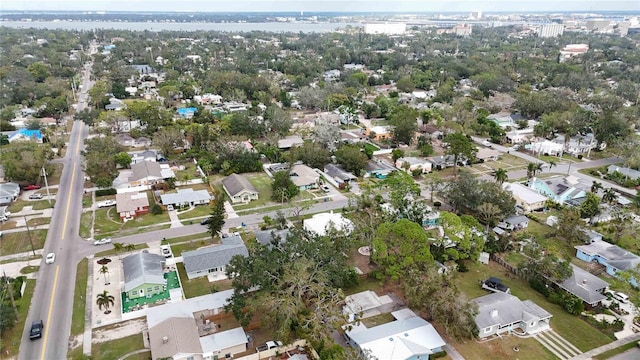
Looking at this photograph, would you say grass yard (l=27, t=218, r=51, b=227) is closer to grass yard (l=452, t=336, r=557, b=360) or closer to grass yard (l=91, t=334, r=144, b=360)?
grass yard (l=91, t=334, r=144, b=360)

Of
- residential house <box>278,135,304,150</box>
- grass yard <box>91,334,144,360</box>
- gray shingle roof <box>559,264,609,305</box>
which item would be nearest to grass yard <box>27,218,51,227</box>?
grass yard <box>91,334,144,360</box>

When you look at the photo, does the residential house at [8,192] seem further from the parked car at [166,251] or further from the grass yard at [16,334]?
the parked car at [166,251]

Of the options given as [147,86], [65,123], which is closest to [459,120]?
[65,123]

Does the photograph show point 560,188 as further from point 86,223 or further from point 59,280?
point 86,223

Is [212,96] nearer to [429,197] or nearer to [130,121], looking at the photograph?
[130,121]

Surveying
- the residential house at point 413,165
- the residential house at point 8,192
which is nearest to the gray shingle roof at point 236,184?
the residential house at point 413,165
